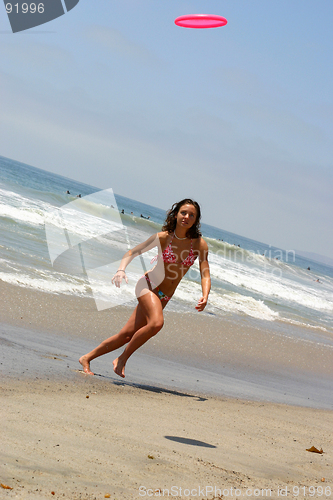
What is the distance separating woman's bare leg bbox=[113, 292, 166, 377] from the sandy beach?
231 mm

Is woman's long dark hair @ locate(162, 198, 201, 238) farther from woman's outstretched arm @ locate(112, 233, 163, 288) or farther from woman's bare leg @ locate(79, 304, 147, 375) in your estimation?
woman's bare leg @ locate(79, 304, 147, 375)

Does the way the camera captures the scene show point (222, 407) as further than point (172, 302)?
No

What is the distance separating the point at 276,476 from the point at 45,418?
5.17ft

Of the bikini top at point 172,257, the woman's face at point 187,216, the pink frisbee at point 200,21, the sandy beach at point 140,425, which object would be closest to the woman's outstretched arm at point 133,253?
the bikini top at point 172,257

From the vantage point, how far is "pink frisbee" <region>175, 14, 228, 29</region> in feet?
24.5

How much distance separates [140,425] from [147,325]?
4.70 ft

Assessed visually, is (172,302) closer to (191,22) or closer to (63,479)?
(191,22)

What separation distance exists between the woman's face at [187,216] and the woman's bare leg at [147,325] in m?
0.82

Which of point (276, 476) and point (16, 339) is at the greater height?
point (276, 476)

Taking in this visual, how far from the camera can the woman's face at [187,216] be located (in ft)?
17.3

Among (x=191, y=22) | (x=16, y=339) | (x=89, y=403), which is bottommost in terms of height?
(x=16, y=339)

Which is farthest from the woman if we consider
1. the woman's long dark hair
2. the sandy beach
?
the sandy beach

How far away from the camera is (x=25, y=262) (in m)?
11.3

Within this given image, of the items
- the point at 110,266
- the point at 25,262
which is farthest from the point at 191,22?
the point at 110,266
